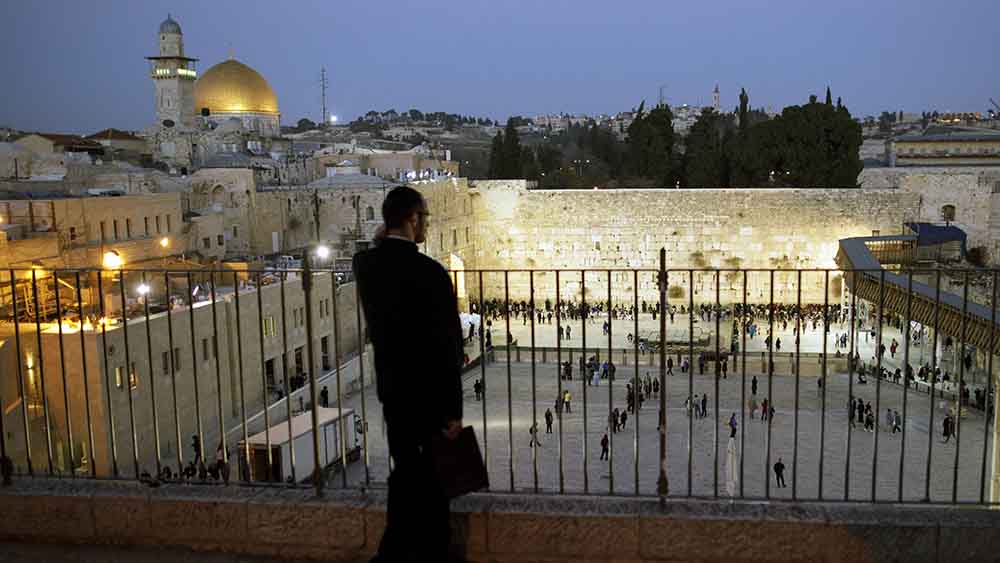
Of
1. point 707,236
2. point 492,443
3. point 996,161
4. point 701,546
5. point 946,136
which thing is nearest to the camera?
point 701,546

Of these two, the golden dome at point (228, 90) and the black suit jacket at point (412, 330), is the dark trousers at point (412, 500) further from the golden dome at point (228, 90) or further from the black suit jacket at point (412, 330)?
the golden dome at point (228, 90)

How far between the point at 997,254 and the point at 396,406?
27.5 m

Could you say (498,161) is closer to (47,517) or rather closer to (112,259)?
(112,259)

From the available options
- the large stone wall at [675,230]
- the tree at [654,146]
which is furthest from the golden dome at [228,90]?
the tree at [654,146]

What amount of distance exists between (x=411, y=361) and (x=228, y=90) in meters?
37.1

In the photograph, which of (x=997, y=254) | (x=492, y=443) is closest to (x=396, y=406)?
(x=492, y=443)

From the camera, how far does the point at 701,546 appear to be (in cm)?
282

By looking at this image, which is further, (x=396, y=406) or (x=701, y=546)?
(x=701, y=546)

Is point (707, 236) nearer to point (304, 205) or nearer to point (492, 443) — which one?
point (304, 205)

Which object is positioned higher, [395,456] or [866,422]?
[395,456]

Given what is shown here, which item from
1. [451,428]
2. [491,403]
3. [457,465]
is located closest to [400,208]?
[451,428]

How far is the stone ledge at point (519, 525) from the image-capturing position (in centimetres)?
274

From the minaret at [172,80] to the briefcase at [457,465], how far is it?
34198 millimetres

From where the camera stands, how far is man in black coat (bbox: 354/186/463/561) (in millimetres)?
2363
